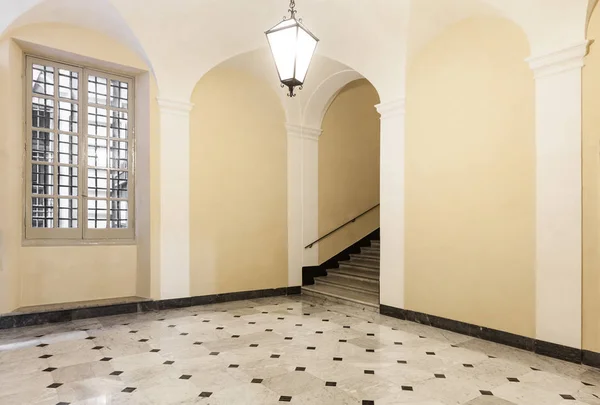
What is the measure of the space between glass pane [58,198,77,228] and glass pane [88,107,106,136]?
3.78ft

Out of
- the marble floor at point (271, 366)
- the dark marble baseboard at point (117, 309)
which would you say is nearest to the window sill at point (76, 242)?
the dark marble baseboard at point (117, 309)

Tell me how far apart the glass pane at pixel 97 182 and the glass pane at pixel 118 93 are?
1173mm

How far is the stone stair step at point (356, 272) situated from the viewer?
838 cm

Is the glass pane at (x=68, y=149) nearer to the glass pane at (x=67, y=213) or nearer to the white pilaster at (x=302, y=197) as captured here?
the glass pane at (x=67, y=213)

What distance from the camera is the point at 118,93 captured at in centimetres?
705

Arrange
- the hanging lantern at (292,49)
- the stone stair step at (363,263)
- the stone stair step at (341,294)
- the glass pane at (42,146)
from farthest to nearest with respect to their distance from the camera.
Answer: the stone stair step at (363,263), the stone stair step at (341,294), the glass pane at (42,146), the hanging lantern at (292,49)

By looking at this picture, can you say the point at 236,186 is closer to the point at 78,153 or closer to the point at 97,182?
the point at 97,182

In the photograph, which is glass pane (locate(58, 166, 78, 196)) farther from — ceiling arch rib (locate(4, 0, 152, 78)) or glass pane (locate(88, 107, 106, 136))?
ceiling arch rib (locate(4, 0, 152, 78))

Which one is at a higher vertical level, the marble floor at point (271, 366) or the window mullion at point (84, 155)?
the window mullion at point (84, 155)

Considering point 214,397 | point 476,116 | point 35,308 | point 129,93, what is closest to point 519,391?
point 214,397

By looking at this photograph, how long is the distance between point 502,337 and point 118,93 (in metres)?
6.86

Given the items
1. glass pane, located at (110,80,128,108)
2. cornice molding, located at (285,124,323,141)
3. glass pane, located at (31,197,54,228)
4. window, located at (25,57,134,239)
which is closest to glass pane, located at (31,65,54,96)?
window, located at (25,57,134,239)

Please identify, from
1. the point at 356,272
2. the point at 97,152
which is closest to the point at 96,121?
the point at 97,152

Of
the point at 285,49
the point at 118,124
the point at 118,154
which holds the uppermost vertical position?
the point at 285,49
